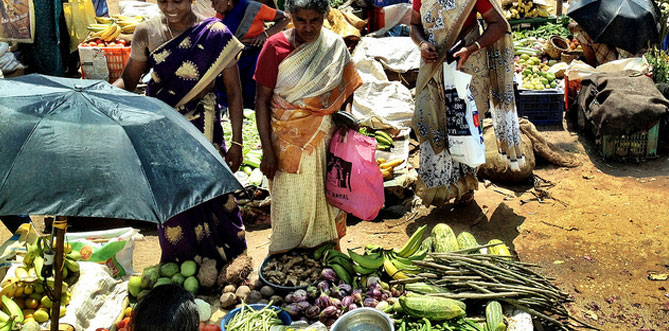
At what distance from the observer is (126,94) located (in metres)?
2.61

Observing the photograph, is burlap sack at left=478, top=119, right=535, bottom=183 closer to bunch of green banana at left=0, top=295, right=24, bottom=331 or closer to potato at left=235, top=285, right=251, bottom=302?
potato at left=235, top=285, right=251, bottom=302

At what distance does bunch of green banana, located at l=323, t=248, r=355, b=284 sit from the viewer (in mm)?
3837

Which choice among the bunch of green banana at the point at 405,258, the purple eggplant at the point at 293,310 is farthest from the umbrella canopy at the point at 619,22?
the purple eggplant at the point at 293,310

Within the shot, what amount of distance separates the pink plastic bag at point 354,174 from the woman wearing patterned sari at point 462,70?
3.94 feet

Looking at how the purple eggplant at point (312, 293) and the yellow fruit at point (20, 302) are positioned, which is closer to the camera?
the yellow fruit at point (20, 302)

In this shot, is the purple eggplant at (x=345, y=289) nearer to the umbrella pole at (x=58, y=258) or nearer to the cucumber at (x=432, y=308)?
the cucumber at (x=432, y=308)

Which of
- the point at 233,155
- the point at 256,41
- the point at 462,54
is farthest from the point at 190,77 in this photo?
the point at 256,41

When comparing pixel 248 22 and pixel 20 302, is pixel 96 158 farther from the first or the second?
pixel 248 22

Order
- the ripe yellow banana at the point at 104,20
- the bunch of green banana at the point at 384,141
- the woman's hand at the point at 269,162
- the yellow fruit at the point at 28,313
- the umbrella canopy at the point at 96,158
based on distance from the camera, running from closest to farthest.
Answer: the umbrella canopy at the point at 96,158
the yellow fruit at the point at 28,313
the woman's hand at the point at 269,162
the bunch of green banana at the point at 384,141
the ripe yellow banana at the point at 104,20

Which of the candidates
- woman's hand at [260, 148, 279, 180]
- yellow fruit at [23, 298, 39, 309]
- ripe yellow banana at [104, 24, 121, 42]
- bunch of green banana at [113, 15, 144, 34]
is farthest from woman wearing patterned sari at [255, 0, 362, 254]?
bunch of green banana at [113, 15, 144, 34]

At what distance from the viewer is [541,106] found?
7.71 metres

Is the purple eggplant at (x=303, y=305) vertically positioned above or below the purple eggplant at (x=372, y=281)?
below

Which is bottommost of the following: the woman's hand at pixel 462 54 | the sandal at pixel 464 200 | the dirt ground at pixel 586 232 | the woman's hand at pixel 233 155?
the dirt ground at pixel 586 232

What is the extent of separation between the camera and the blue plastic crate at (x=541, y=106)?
7555 mm
